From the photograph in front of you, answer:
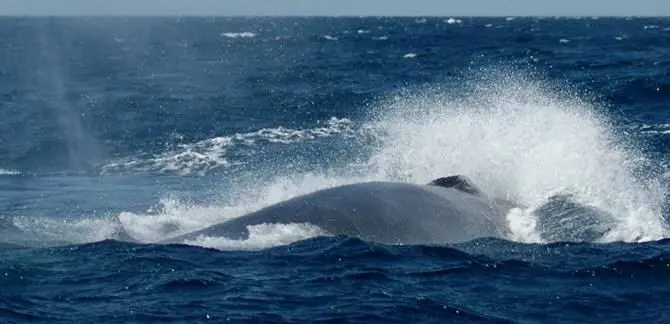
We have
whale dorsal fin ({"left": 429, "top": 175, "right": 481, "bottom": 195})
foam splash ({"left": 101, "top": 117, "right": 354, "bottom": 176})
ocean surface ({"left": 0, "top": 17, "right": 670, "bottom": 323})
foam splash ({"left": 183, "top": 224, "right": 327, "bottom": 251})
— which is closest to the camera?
ocean surface ({"left": 0, "top": 17, "right": 670, "bottom": 323})

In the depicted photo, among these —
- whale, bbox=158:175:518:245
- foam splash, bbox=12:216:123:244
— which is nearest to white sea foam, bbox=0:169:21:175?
foam splash, bbox=12:216:123:244

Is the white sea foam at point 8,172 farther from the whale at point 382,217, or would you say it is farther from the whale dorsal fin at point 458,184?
the whale dorsal fin at point 458,184

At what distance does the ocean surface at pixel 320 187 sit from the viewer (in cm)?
1407

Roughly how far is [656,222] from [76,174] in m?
16.8

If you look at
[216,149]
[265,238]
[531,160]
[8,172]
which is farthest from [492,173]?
[8,172]

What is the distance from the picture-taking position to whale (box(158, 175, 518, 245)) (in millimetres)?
17750

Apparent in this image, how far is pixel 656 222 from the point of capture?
68.0 ft

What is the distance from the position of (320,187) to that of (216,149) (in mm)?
12547

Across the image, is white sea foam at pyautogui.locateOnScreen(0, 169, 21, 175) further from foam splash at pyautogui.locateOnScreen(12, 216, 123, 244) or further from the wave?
foam splash at pyautogui.locateOnScreen(12, 216, 123, 244)

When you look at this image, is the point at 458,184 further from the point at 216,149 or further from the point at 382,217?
the point at 216,149

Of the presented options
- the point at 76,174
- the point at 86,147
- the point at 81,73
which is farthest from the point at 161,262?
the point at 81,73

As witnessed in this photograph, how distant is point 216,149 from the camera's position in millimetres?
36812

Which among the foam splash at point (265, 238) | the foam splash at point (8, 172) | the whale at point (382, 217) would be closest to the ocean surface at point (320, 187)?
the foam splash at point (265, 238)

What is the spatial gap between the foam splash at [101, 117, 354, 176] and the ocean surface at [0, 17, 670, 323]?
0.41 ft
